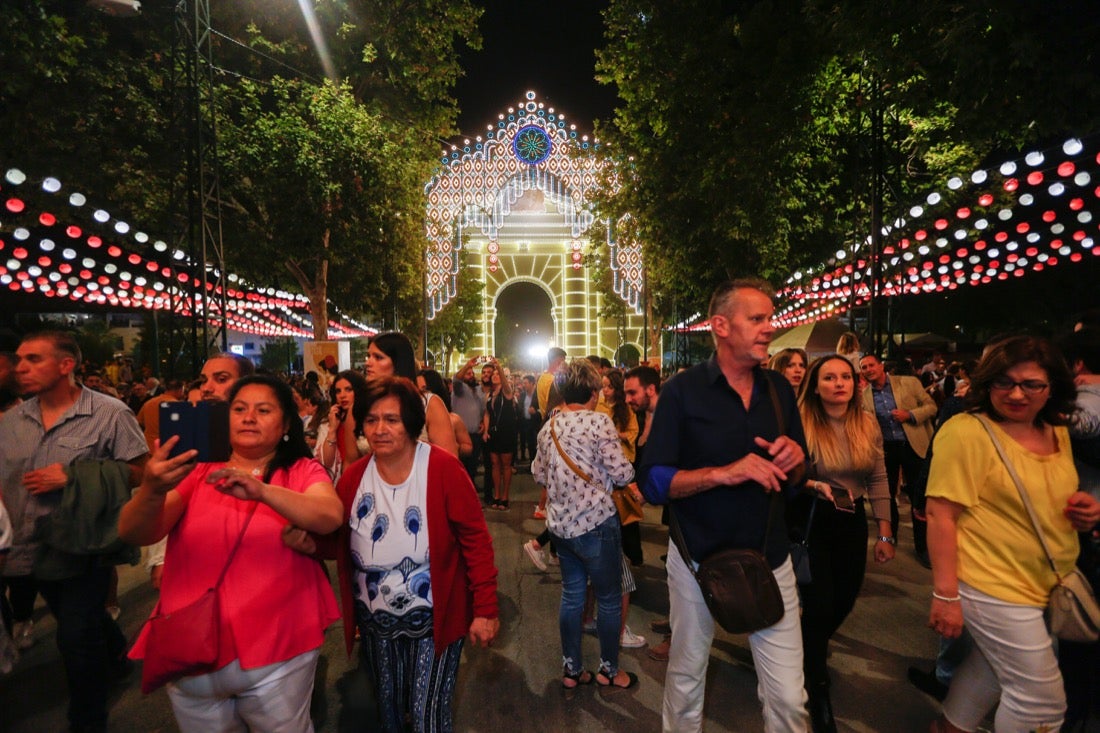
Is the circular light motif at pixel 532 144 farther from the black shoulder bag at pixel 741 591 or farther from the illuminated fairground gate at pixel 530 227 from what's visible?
the black shoulder bag at pixel 741 591

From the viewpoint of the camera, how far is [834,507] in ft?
10.8

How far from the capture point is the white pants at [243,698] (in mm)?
2037

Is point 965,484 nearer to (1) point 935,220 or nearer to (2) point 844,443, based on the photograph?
(2) point 844,443

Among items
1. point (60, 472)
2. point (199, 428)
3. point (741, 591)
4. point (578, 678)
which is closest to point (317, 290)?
point (60, 472)

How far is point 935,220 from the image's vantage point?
12.6 metres

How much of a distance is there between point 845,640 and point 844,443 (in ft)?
5.44

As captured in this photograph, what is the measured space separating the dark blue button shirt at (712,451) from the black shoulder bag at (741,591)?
119 mm

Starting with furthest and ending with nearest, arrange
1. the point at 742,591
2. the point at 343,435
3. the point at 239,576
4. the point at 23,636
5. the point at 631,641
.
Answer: the point at 23,636
the point at 631,641
the point at 343,435
the point at 742,591
the point at 239,576

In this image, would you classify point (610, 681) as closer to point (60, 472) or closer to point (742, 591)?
point (742, 591)

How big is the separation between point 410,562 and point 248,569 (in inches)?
21.6

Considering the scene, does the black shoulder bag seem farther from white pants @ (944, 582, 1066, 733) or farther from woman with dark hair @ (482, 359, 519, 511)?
woman with dark hair @ (482, 359, 519, 511)

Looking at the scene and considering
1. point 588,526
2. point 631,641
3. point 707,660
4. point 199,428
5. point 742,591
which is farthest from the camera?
point 631,641

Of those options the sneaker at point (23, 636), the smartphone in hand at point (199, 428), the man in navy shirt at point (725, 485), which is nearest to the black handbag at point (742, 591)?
the man in navy shirt at point (725, 485)

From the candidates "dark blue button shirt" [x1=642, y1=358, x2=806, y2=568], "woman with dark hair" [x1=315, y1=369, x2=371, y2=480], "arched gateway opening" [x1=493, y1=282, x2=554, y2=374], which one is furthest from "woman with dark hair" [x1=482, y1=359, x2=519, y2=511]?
"arched gateway opening" [x1=493, y1=282, x2=554, y2=374]
